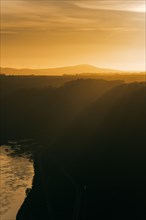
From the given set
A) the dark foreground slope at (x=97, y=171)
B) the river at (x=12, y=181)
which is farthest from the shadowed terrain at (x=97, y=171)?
the river at (x=12, y=181)

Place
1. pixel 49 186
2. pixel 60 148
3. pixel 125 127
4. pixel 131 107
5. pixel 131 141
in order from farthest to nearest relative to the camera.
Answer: pixel 60 148 → pixel 131 107 → pixel 125 127 → pixel 131 141 → pixel 49 186

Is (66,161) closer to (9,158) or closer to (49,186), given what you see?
(49,186)

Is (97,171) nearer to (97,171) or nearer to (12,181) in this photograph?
(97,171)

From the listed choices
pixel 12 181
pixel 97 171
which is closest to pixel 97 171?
pixel 97 171

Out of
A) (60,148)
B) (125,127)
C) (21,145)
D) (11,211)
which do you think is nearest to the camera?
(11,211)

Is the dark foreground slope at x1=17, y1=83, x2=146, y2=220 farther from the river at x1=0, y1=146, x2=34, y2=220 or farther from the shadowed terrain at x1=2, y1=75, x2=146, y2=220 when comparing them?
the river at x1=0, y1=146, x2=34, y2=220

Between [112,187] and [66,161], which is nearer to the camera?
[112,187]

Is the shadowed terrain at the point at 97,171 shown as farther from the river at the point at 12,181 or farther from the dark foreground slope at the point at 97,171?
the river at the point at 12,181

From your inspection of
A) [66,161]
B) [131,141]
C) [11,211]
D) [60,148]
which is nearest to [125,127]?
[131,141]
